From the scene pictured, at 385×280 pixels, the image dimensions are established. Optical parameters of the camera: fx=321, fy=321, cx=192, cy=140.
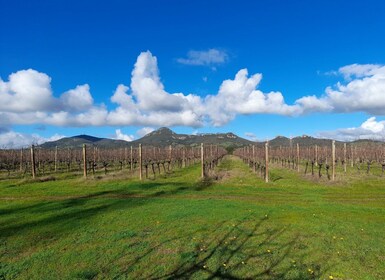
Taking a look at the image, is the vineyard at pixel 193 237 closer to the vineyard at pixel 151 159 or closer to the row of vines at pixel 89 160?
the row of vines at pixel 89 160

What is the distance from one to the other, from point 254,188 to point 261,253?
15.7m

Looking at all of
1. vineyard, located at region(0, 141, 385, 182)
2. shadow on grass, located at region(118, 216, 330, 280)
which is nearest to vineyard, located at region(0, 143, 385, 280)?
shadow on grass, located at region(118, 216, 330, 280)

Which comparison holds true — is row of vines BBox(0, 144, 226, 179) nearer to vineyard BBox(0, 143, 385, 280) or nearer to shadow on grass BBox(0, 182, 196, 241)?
shadow on grass BBox(0, 182, 196, 241)

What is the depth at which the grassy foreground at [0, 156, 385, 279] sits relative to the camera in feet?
27.3

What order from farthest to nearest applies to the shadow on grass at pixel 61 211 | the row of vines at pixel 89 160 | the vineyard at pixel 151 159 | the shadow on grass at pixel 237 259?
the vineyard at pixel 151 159, the row of vines at pixel 89 160, the shadow on grass at pixel 61 211, the shadow on grass at pixel 237 259

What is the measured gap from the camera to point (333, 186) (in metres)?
26.5

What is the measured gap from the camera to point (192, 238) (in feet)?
36.6

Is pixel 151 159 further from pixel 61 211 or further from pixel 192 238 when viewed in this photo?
pixel 192 238

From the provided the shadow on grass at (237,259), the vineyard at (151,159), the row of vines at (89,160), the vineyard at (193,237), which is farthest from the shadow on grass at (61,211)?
the vineyard at (151,159)

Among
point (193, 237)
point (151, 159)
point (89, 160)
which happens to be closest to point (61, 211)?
point (193, 237)

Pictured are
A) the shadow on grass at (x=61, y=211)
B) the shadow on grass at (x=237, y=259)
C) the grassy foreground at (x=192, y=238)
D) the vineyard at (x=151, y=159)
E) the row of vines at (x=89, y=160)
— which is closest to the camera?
the shadow on grass at (x=237, y=259)

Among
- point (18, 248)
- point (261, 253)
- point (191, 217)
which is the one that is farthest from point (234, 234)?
point (18, 248)

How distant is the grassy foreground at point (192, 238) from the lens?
8.33 metres

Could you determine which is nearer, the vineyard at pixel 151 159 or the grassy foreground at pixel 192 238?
the grassy foreground at pixel 192 238
